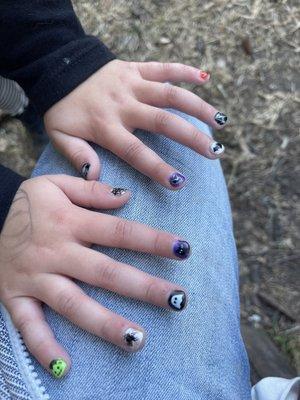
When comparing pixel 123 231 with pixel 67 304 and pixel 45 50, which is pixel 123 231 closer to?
pixel 67 304

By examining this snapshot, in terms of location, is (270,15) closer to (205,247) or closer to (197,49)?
(197,49)

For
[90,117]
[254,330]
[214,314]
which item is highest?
[90,117]

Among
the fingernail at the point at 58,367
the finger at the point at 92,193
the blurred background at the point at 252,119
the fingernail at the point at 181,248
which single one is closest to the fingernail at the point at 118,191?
the finger at the point at 92,193

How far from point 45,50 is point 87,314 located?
0.40 metres

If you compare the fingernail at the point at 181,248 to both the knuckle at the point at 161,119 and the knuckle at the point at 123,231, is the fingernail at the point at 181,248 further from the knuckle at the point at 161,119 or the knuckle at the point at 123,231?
the knuckle at the point at 161,119

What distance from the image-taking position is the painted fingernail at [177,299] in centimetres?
68

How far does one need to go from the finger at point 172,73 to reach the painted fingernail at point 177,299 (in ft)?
1.09

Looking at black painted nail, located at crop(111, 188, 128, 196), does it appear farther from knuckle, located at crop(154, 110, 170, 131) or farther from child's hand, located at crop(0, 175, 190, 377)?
knuckle, located at crop(154, 110, 170, 131)

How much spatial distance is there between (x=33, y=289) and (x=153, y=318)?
0.48ft

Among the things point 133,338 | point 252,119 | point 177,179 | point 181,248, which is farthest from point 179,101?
point 252,119

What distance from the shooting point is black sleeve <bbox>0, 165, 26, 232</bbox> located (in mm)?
776

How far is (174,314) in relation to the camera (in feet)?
2.35

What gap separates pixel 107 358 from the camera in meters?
0.67

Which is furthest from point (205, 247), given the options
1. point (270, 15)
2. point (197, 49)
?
point (270, 15)
